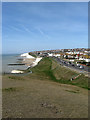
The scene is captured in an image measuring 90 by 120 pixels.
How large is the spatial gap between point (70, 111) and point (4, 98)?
7383 millimetres

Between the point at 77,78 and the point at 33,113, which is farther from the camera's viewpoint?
the point at 77,78

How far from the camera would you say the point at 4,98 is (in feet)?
40.9

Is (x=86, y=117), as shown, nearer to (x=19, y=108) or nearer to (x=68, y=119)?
(x=68, y=119)

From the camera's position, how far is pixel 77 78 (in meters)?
25.0

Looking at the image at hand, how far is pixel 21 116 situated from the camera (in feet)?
29.0

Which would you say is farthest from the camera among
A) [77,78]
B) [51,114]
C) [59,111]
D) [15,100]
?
[77,78]

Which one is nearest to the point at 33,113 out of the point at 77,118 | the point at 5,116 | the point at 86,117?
the point at 5,116

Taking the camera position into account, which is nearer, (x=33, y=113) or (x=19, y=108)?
(x=33, y=113)

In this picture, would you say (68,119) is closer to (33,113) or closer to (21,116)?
(33,113)

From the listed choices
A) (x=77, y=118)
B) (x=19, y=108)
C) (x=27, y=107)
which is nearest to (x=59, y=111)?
(x=77, y=118)

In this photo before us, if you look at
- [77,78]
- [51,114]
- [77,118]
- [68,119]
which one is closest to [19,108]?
[51,114]

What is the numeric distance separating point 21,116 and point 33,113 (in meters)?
1.10

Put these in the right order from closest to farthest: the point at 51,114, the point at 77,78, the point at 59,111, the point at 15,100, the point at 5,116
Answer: the point at 5,116 → the point at 51,114 → the point at 59,111 → the point at 15,100 → the point at 77,78

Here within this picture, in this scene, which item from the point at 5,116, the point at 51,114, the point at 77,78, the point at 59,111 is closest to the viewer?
the point at 5,116
